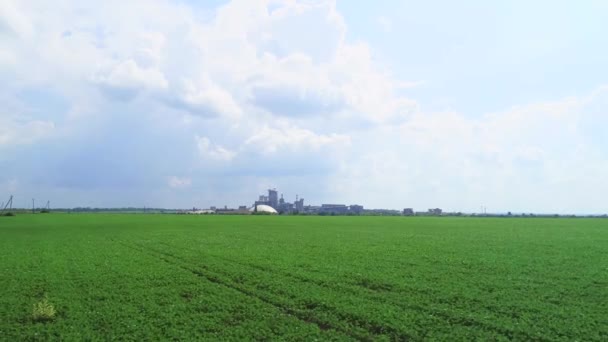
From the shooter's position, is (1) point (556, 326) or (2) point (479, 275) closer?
(1) point (556, 326)

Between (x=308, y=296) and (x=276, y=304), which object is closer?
(x=276, y=304)

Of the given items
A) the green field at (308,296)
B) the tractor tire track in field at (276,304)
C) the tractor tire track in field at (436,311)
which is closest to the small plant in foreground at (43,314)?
the green field at (308,296)

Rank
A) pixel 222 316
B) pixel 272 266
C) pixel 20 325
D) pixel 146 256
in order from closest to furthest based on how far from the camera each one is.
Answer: pixel 20 325, pixel 222 316, pixel 272 266, pixel 146 256

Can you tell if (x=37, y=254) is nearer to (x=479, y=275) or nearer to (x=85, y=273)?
(x=85, y=273)

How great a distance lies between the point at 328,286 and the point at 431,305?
4174mm

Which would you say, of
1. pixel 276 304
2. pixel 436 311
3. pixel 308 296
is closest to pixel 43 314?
pixel 276 304

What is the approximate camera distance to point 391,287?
1594 cm

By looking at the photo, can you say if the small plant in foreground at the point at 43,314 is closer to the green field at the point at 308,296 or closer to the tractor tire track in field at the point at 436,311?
the green field at the point at 308,296

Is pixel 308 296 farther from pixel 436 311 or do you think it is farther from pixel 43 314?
pixel 43 314

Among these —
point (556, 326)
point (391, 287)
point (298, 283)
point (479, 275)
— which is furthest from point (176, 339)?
point (479, 275)

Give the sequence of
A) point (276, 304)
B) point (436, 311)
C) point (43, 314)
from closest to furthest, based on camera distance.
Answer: point (43, 314), point (436, 311), point (276, 304)

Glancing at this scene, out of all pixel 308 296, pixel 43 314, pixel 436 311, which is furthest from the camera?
pixel 308 296

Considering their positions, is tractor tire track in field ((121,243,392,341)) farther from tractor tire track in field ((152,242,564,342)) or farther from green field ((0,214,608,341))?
tractor tire track in field ((152,242,564,342))

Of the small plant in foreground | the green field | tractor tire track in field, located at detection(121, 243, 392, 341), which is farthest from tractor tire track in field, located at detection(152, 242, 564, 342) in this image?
the small plant in foreground
